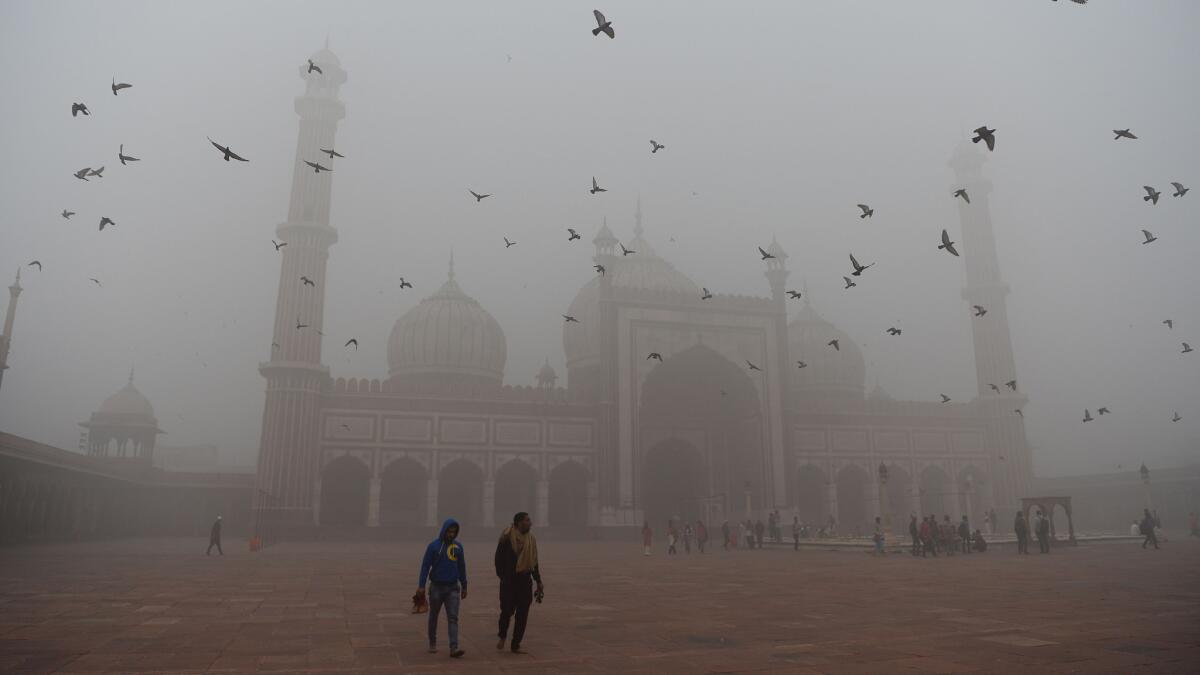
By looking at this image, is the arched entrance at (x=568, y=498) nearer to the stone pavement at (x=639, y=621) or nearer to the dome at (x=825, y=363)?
the dome at (x=825, y=363)

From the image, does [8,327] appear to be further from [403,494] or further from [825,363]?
[825,363]

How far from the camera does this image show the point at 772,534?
2608 centimetres

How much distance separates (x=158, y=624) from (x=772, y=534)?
21.9 meters

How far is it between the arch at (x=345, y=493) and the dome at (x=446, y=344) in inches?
263

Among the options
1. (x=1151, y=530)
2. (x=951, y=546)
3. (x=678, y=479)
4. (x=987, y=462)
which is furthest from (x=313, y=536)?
(x=987, y=462)

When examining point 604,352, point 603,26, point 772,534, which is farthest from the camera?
point 604,352

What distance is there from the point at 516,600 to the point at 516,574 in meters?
0.20

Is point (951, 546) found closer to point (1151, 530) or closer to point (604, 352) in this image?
point (1151, 530)

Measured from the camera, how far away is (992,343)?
37.7 meters

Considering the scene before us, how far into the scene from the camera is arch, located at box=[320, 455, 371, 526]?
2925cm

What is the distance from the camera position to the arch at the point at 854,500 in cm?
3453

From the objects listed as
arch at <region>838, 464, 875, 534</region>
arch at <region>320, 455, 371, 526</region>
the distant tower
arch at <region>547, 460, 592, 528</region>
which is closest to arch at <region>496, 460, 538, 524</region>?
arch at <region>547, 460, 592, 528</region>

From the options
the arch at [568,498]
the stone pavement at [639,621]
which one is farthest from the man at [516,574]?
the arch at [568,498]

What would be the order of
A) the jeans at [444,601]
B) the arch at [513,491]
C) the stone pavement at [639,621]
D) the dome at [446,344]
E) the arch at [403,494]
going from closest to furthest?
the stone pavement at [639,621]
the jeans at [444,601]
the arch at [403,494]
the arch at [513,491]
the dome at [446,344]
